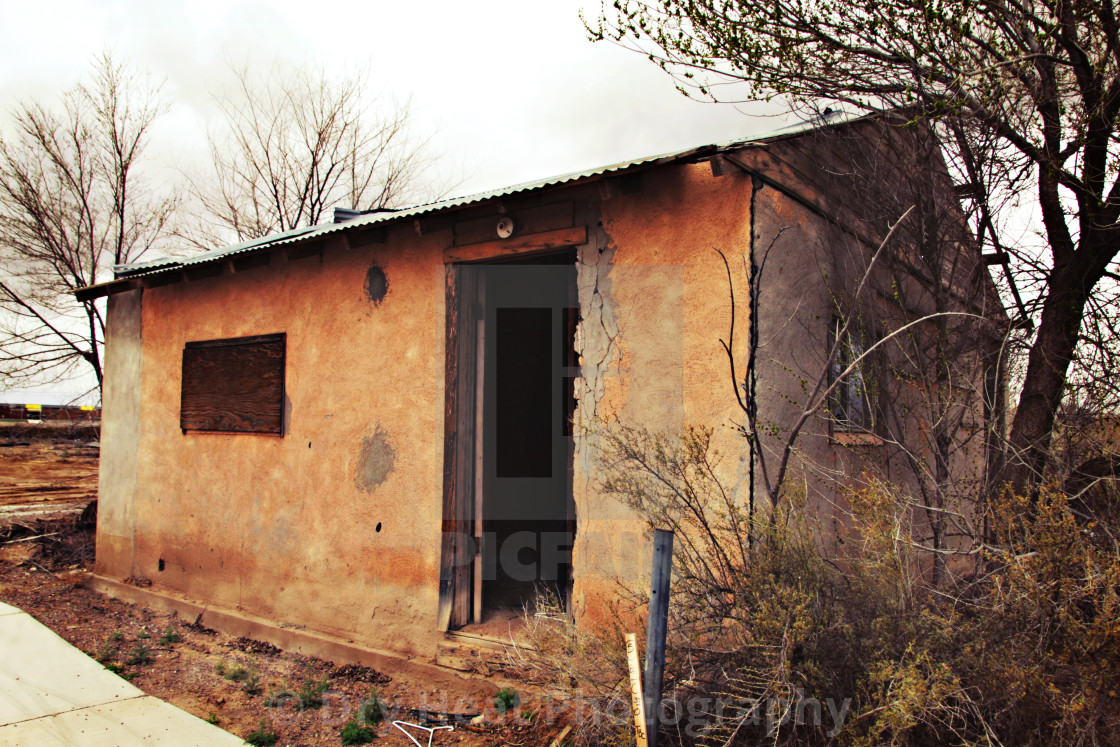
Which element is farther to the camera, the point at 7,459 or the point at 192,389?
the point at 7,459

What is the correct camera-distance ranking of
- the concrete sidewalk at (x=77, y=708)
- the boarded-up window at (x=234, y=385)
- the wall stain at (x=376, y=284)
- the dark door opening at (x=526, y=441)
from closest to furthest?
the concrete sidewalk at (x=77, y=708), the wall stain at (x=376, y=284), the boarded-up window at (x=234, y=385), the dark door opening at (x=526, y=441)

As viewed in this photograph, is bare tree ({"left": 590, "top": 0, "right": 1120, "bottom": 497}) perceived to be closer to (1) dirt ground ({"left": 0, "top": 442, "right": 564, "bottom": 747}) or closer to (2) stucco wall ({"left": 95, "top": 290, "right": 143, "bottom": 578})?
(1) dirt ground ({"left": 0, "top": 442, "right": 564, "bottom": 747})

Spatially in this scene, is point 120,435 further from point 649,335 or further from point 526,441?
point 649,335

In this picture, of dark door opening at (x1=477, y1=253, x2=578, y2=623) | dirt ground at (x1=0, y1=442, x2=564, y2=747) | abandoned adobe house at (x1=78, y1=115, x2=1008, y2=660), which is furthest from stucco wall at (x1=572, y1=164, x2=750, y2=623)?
dark door opening at (x1=477, y1=253, x2=578, y2=623)

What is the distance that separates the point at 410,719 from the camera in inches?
168

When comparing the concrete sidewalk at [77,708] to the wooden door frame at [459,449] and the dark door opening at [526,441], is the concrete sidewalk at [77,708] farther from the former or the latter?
the dark door opening at [526,441]

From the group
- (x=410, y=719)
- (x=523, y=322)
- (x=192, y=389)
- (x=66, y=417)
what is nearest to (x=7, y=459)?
(x=66, y=417)

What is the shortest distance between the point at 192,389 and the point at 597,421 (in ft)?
15.2

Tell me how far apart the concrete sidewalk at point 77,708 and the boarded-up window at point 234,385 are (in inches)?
83.7

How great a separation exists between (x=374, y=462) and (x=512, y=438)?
7.07 ft

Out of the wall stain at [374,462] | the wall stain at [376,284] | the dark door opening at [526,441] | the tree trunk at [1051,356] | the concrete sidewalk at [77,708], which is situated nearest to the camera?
the concrete sidewalk at [77,708]

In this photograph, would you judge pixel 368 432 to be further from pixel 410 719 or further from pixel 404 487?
pixel 410 719

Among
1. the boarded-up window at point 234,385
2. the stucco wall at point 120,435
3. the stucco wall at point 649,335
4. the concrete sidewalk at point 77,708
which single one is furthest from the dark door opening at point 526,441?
the stucco wall at point 120,435

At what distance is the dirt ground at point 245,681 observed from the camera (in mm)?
4051
